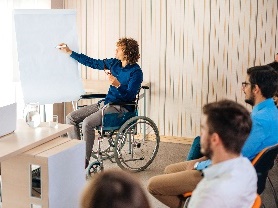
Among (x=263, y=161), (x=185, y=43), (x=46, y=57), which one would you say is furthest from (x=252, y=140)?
(x=185, y=43)

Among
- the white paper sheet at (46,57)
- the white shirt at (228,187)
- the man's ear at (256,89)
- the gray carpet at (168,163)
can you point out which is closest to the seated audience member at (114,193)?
the white shirt at (228,187)

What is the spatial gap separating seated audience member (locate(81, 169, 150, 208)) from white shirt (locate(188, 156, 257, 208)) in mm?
792

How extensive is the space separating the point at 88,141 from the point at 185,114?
1602mm

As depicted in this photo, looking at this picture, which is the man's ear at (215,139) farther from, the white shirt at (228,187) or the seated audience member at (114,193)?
the seated audience member at (114,193)

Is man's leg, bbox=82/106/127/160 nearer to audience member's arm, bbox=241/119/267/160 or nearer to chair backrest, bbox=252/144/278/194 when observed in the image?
audience member's arm, bbox=241/119/267/160

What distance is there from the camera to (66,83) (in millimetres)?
4504

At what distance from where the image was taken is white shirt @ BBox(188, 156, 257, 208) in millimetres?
2154

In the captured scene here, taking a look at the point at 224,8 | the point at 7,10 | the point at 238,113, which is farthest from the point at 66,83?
the point at 238,113

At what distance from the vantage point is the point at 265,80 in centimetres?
333

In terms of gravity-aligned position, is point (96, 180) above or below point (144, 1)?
below

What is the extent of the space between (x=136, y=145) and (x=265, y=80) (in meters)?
2.12

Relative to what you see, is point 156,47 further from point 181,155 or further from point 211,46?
point 181,155

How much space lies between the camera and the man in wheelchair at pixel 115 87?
4590 mm

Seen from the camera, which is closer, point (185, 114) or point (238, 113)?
point (238, 113)
